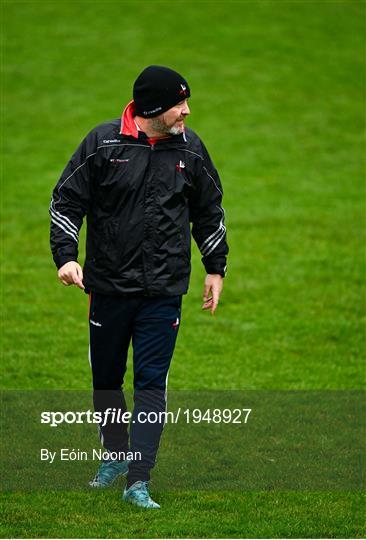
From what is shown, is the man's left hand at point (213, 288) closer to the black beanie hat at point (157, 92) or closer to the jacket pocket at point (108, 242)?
the jacket pocket at point (108, 242)

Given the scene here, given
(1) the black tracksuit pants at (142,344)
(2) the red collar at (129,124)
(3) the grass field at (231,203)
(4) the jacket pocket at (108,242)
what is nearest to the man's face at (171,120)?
(2) the red collar at (129,124)

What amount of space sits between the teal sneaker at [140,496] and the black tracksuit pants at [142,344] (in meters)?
0.04

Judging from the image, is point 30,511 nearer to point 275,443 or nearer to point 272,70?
point 275,443

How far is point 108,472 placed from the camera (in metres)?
7.18

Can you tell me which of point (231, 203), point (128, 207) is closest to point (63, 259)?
point (128, 207)

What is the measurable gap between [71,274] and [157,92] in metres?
1.12

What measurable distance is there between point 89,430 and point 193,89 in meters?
13.4

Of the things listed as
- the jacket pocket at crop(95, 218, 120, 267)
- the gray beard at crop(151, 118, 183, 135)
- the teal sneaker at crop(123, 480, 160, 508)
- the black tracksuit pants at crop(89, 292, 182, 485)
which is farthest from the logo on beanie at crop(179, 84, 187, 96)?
the teal sneaker at crop(123, 480, 160, 508)

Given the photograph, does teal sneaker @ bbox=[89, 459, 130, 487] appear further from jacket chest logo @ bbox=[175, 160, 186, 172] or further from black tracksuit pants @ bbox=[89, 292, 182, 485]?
jacket chest logo @ bbox=[175, 160, 186, 172]

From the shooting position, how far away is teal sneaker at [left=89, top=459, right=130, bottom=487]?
716 centimetres

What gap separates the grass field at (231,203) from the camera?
6.90 m

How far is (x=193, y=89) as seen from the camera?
69.0 ft

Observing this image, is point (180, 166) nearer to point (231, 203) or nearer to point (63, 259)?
point (63, 259)

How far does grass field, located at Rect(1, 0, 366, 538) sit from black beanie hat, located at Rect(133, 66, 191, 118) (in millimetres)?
2216
